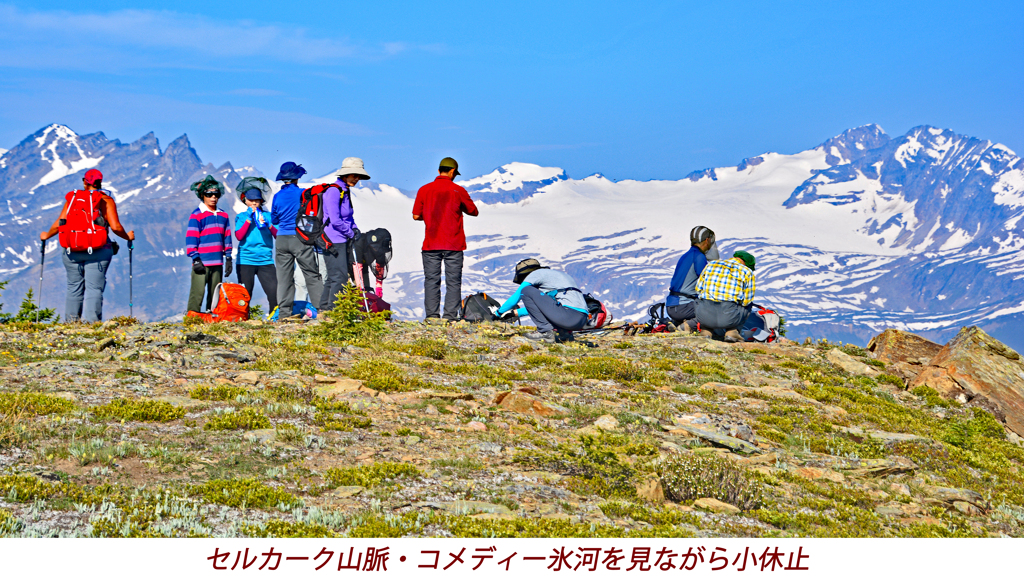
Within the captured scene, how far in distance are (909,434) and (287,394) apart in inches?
348

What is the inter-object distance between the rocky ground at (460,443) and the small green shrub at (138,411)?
0.09 feet

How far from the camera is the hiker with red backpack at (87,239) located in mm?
16844

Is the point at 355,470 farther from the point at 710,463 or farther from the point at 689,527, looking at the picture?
the point at 710,463

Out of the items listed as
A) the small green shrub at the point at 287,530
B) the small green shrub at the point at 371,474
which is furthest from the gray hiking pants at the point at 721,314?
the small green shrub at the point at 287,530

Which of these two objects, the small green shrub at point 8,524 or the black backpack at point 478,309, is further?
the black backpack at point 478,309

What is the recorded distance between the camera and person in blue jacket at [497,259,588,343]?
54.0 ft

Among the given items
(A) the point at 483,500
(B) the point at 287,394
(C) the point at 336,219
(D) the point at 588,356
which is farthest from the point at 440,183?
(A) the point at 483,500

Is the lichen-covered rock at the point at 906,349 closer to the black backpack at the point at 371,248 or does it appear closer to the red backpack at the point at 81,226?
the black backpack at the point at 371,248

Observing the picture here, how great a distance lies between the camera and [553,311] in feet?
54.2

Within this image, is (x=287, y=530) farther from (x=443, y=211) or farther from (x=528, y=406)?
(x=443, y=211)

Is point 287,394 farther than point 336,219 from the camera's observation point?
No

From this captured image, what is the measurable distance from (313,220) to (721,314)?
9.76 meters

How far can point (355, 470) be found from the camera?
727cm

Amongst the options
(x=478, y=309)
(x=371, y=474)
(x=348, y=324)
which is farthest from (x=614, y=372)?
(x=371, y=474)
